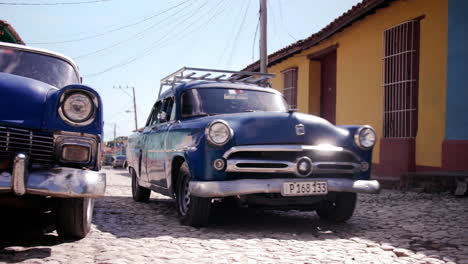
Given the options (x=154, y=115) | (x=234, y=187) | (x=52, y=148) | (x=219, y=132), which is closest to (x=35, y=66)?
(x=52, y=148)

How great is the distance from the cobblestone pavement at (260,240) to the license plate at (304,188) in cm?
40

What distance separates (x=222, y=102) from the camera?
5609mm

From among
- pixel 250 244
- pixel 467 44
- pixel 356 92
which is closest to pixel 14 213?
pixel 250 244

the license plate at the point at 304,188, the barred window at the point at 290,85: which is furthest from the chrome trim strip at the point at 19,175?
the barred window at the point at 290,85

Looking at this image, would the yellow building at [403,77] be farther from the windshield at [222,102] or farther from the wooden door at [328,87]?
the windshield at [222,102]

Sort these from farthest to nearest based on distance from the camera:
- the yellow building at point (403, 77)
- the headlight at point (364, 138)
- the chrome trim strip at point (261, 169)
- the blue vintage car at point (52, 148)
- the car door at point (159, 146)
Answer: the yellow building at point (403, 77), the car door at point (159, 146), the headlight at point (364, 138), the chrome trim strip at point (261, 169), the blue vintage car at point (52, 148)

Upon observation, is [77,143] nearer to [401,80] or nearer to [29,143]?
[29,143]

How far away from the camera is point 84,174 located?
3404 millimetres

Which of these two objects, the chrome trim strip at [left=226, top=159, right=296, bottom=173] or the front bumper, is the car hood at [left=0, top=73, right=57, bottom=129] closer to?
the front bumper

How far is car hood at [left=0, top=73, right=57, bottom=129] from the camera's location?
10.9ft

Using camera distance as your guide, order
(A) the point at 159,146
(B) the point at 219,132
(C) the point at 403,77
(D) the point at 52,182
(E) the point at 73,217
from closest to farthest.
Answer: (D) the point at 52,182
(E) the point at 73,217
(B) the point at 219,132
(A) the point at 159,146
(C) the point at 403,77

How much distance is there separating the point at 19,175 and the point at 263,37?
1091 centimetres

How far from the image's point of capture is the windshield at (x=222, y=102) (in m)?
5.52

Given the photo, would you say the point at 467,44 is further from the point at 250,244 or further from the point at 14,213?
the point at 14,213
